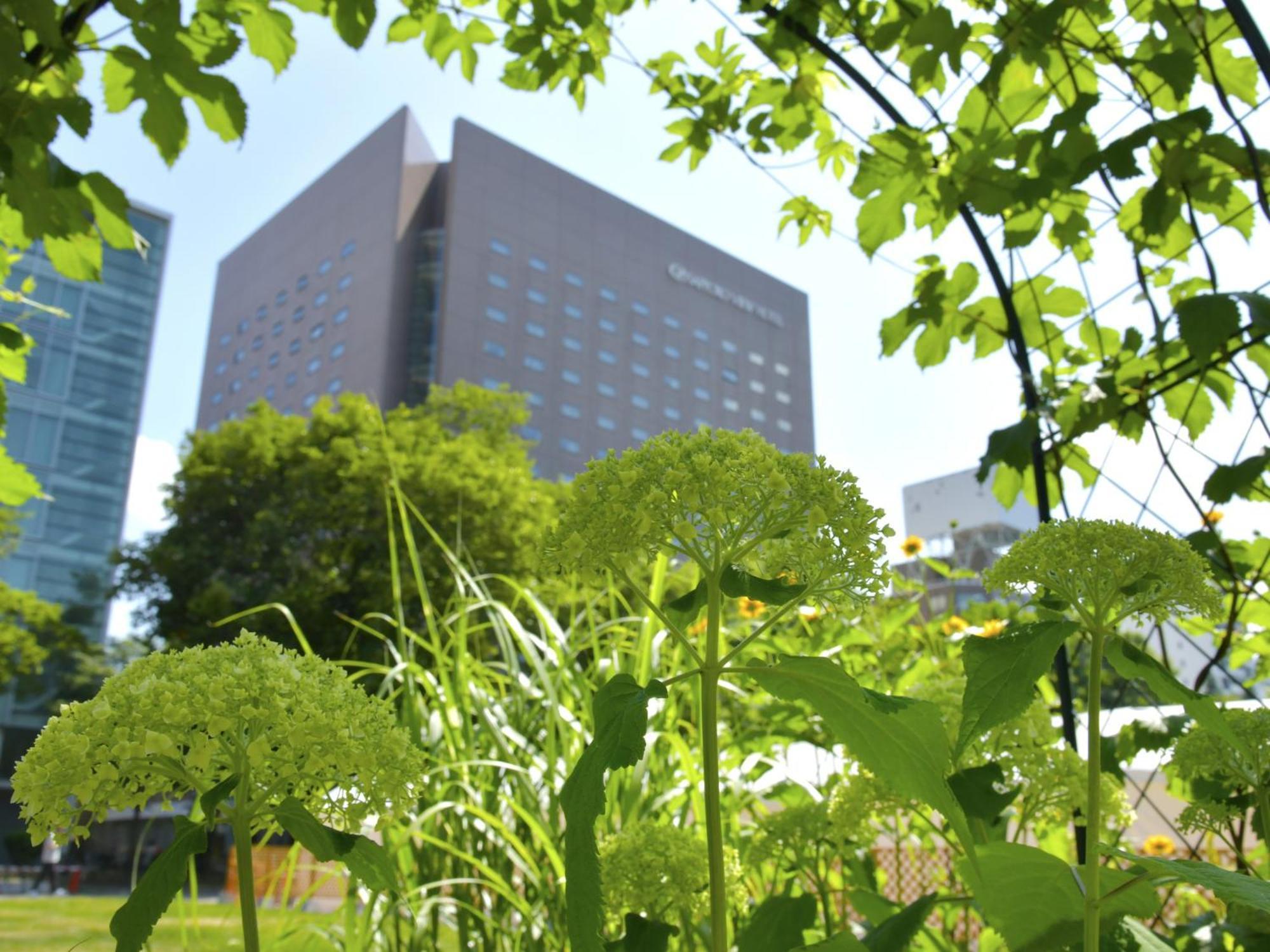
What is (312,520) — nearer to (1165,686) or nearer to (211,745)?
(211,745)

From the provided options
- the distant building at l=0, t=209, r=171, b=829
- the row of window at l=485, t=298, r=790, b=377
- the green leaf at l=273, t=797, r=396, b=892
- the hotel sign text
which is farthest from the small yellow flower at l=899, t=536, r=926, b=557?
the hotel sign text

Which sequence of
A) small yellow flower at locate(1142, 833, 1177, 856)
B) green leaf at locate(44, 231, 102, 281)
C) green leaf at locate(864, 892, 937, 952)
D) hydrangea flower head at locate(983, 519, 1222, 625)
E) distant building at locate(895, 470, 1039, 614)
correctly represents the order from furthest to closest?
distant building at locate(895, 470, 1039, 614), small yellow flower at locate(1142, 833, 1177, 856), green leaf at locate(44, 231, 102, 281), green leaf at locate(864, 892, 937, 952), hydrangea flower head at locate(983, 519, 1222, 625)

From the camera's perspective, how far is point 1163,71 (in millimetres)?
1301

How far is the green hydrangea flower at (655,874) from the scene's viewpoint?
0.98 meters

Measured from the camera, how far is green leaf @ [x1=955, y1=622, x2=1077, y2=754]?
2.04ft

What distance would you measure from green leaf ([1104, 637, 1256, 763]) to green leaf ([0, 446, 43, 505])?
154 centimetres

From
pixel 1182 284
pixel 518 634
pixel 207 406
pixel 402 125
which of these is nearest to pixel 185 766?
pixel 518 634

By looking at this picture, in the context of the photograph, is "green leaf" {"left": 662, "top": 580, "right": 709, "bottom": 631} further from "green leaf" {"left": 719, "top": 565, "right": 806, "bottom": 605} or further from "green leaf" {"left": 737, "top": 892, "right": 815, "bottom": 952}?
"green leaf" {"left": 737, "top": 892, "right": 815, "bottom": 952}

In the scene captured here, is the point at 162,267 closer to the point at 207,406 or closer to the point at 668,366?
the point at 207,406

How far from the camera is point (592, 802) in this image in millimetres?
520

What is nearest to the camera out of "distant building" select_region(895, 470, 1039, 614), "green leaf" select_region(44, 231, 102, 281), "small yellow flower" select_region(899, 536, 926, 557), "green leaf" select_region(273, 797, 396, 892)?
"green leaf" select_region(273, 797, 396, 892)

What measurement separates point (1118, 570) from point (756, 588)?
0.30 m

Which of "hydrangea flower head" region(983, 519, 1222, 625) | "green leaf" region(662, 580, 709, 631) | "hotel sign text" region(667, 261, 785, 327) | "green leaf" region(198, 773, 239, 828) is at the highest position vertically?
"hotel sign text" region(667, 261, 785, 327)

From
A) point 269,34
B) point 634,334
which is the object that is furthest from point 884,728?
point 634,334
